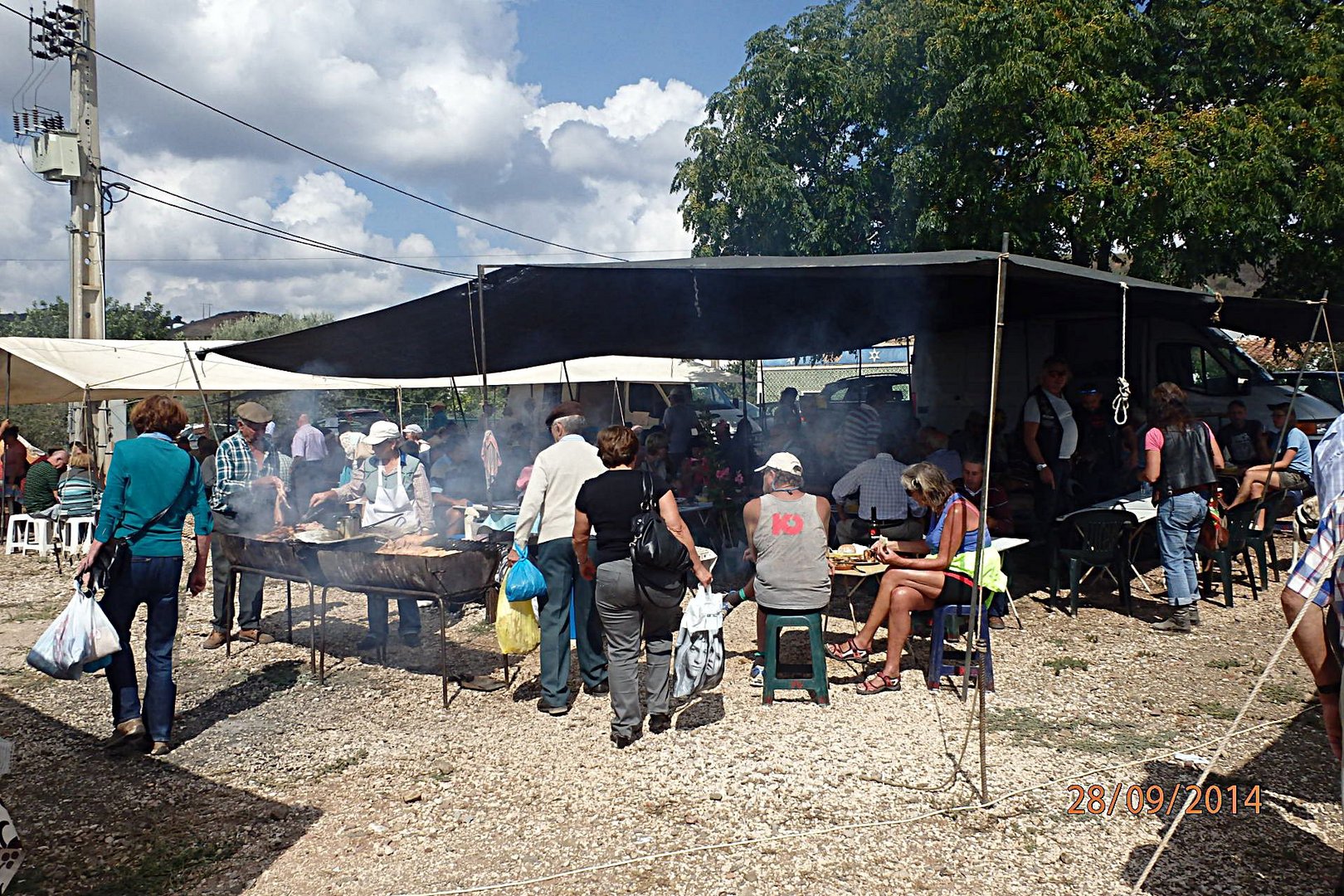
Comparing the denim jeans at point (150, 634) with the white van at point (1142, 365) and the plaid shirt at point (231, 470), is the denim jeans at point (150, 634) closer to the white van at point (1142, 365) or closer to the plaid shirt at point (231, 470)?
the plaid shirt at point (231, 470)

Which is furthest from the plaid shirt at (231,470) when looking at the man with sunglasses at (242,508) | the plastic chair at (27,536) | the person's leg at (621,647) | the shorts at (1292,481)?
the shorts at (1292,481)

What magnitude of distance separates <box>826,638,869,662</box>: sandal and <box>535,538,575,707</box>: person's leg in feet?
5.69

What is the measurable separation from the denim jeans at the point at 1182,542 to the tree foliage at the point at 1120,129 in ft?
17.2

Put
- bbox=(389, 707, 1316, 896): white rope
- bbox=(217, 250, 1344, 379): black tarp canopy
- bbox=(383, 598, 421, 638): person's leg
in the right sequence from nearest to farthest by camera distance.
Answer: bbox=(389, 707, 1316, 896): white rope, bbox=(217, 250, 1344, 379): black tarp canopy, bbox=(383, 598, 421, 638): person's leg

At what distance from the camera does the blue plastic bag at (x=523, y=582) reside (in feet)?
15.5

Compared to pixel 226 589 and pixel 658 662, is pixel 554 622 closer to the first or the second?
pixel 658 662

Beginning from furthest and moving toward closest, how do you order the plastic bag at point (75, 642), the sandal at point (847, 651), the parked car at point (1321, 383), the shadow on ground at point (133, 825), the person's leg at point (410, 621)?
the parked car at point (1321, 383), the person's leg at point (410, 621), the sandal at point (847, 651), the plastic bag at point (75, 642), the shadow on ground at point (133, 825)

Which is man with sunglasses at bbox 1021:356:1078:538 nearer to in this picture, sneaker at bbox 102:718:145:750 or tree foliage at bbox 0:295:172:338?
sneaker at bbox 102:718:145:750

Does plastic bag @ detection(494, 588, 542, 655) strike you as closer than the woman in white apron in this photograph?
Yes

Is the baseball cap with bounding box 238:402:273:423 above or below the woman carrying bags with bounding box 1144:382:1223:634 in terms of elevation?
above

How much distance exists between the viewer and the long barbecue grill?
16.5 ft

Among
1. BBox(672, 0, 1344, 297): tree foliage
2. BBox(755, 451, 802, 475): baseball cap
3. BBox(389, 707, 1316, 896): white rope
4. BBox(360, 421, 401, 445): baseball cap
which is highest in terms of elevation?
BBox(672, 0, 1344, 297): tree foliage
